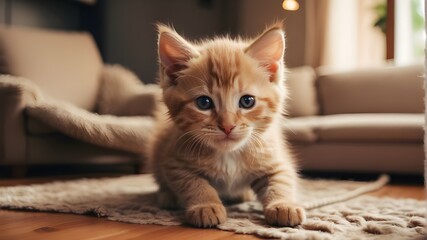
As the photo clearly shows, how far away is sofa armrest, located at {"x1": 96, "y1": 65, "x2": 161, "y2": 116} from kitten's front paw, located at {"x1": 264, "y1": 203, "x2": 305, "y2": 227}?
5.71ft

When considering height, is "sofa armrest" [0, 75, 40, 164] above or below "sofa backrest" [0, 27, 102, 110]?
below

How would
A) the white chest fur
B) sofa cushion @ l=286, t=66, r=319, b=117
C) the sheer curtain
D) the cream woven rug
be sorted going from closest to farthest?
the cream woven rug, the white chest fur, sofa cushion @ l=286, t=66, r=319, b=117, the sheer curtain

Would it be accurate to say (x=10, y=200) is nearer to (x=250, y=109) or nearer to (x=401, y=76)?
(x=250, y=109)

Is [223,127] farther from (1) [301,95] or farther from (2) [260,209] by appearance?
(1) [301,95]

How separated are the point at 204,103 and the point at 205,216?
298mm

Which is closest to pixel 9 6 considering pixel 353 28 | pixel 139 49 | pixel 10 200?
pixel 139 49

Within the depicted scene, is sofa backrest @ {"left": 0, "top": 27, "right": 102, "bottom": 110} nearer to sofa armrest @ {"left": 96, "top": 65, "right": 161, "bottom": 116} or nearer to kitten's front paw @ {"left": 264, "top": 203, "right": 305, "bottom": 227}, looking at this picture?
sofa armrest @ {"left": 96, "top": 65, "right": 161, "bottom": 116}

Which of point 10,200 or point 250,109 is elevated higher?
point 250,109

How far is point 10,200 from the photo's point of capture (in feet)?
4.68

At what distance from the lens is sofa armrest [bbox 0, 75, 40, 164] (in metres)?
2.19

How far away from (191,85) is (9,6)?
8.36 feet

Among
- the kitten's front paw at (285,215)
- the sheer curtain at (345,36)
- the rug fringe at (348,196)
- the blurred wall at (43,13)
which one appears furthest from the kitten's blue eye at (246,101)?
the sheer curtain at (345,36)

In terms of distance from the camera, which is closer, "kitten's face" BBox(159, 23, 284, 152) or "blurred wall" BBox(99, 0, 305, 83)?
"kitten's face" BBox(159, 23, 284, 152)

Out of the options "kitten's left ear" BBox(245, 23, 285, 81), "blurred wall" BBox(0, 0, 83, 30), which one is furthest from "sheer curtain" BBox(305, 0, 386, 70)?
"kitten's left ear" BBox(245, 23, 285, 81)
